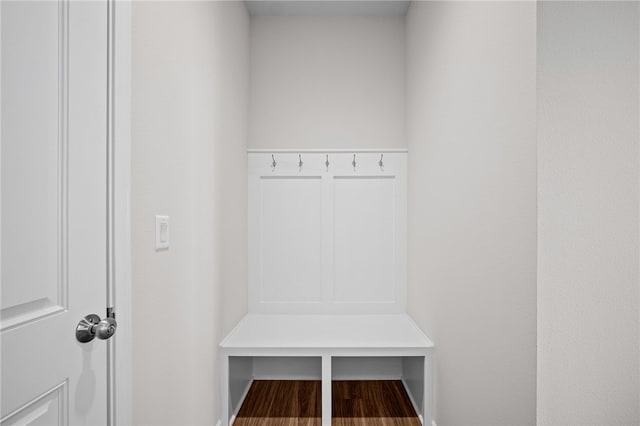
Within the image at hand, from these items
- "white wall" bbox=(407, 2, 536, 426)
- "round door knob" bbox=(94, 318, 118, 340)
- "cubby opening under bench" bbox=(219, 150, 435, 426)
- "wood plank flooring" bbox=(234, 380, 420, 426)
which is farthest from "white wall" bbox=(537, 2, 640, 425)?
"cubby opening under bench" bbox=(219, 150, 435, 426)

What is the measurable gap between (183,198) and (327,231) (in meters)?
1.33

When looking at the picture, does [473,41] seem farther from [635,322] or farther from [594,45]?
[635,322]

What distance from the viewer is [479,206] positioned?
5.04ft

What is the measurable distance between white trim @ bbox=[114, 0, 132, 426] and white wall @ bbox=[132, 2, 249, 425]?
0.05 m

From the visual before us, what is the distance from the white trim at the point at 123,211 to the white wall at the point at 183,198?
5 cm

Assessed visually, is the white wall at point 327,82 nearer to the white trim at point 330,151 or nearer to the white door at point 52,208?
the white trim at point 330,151

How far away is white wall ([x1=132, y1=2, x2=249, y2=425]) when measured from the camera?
1242mm

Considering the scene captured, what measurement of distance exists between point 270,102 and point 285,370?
71.3 inches

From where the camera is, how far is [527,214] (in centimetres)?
117

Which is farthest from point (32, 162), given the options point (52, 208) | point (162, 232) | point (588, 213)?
point (588, 213)

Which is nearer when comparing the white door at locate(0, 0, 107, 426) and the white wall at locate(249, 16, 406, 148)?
the white door at locate(0, 0, 107, 426)

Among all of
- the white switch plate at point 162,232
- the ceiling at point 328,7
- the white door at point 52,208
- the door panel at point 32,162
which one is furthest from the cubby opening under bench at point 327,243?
the door panel at point 32,162

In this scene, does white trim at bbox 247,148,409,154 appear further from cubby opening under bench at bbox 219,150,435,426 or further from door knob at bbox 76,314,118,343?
door knob at bbox 76,314,118,343

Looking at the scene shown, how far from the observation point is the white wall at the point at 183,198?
4.08 feet
